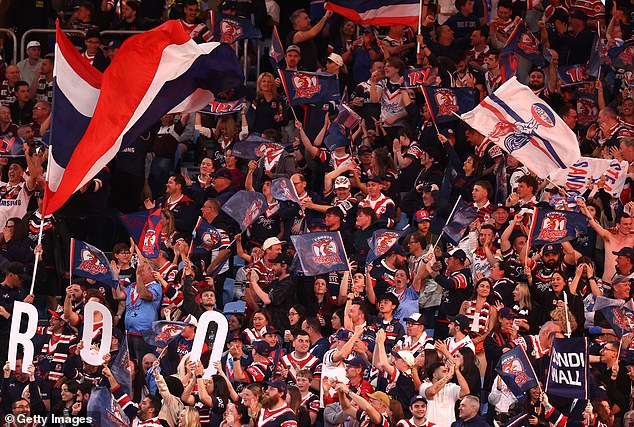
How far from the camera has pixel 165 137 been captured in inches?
878

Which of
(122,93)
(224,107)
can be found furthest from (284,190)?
(122,93)

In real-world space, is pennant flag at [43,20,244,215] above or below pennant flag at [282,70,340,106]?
above

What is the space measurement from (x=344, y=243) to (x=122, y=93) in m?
3.13

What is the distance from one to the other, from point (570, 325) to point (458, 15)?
19.9 feet

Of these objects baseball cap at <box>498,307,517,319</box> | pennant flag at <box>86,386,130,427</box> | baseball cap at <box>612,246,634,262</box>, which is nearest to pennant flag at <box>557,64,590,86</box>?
baseball cap at <box>612,246,634,262</box>

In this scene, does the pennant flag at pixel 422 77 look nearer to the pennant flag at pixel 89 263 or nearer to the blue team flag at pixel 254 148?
the blue team flag at pixel 254 148

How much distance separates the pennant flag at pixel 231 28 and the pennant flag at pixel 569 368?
7079 mm

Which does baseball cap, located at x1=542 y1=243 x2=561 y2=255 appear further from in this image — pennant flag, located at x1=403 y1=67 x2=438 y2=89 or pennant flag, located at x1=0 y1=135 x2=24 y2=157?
pennant flag, located at x1=0 y1=135 x2=24 y2=157

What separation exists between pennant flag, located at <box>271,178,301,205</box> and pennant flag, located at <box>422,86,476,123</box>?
1.97 metres

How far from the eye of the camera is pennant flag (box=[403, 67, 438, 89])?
2184 centimetres

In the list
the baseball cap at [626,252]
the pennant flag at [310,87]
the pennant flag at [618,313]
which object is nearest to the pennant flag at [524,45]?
the pennant flag at [310,87]

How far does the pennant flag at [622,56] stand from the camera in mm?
22469

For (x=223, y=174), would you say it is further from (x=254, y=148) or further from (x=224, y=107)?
(x=224, y=107)

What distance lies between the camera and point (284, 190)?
811 inches
